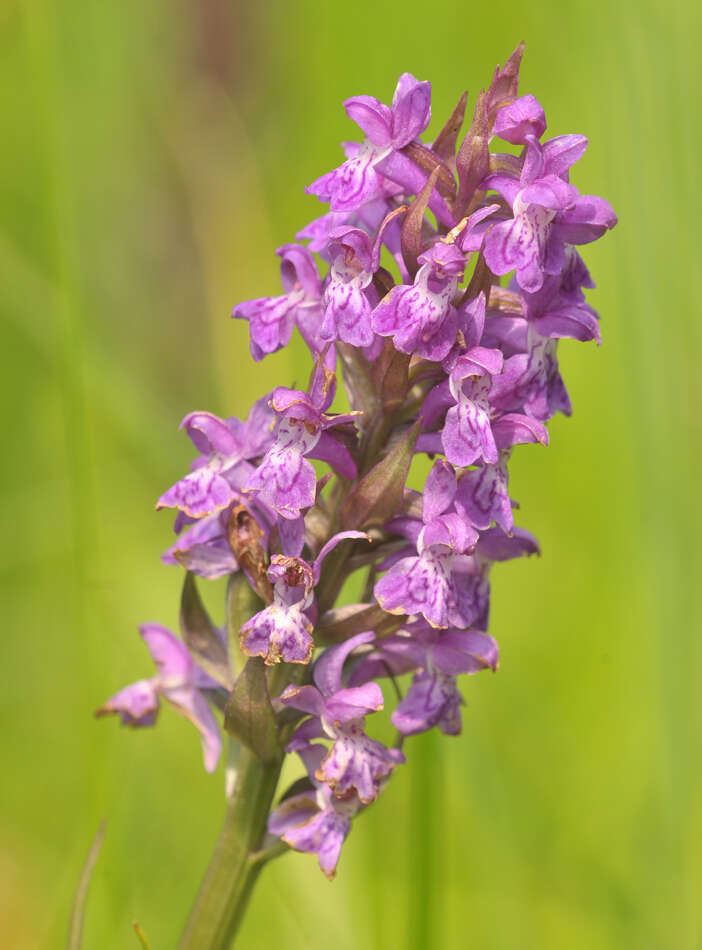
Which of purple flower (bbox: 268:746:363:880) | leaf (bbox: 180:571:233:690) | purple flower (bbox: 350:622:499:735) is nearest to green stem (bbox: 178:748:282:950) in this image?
purple flower (bbox: 268:746:363:880)

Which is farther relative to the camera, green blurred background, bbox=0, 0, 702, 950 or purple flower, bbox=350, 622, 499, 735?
green blurred background, bbox=0, 0, 702, 950

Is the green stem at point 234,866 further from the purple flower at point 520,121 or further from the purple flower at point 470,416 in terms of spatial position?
the purple flower at point 520,121

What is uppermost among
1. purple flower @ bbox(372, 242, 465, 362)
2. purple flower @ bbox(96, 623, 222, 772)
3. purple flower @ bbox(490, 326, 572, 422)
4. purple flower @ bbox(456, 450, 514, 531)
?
purple flower @ bbox(372, 242, 465, 362)

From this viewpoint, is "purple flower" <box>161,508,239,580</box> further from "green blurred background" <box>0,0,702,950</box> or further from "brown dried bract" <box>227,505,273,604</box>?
"green blurred background" <box>0,0,702,950</box>

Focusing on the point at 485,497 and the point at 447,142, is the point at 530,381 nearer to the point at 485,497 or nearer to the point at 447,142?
the point at 485,497

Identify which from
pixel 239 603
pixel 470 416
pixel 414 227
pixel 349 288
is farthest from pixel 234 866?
pixel 414 227
